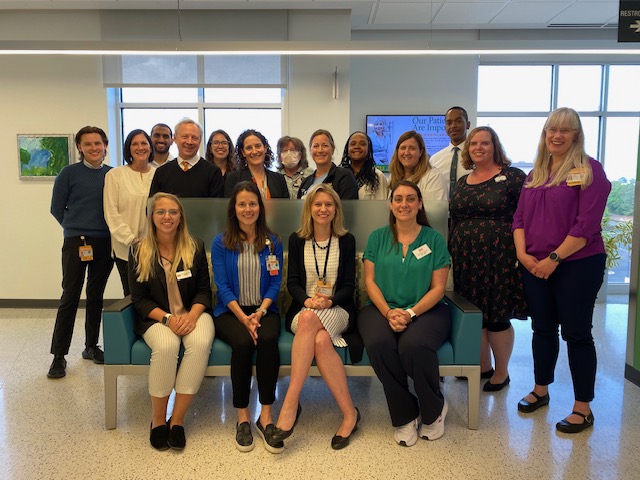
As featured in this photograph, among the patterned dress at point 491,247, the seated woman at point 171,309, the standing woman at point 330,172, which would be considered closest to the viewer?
the seated woman at point 171,309

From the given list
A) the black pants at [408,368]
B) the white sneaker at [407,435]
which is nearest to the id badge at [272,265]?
the black pants at [408,368]

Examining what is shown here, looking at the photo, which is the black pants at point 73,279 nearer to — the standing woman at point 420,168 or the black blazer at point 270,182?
the black blazer at point 270,182

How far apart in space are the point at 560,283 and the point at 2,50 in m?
4.17

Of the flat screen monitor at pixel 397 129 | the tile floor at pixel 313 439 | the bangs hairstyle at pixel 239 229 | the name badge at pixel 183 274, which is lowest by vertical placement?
the tile floor at pixel 313 439

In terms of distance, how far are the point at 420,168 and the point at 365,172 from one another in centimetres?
43

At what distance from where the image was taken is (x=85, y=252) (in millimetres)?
3453

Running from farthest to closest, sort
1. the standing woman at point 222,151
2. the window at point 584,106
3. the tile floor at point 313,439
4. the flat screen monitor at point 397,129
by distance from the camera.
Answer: the window at point 584,106
the flat screen monitor at point 397,129
the standing woman at point 222,151
the tile floor at point 313,439

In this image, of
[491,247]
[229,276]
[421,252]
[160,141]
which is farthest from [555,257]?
[160,141]

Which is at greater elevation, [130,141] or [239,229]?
[130,141]

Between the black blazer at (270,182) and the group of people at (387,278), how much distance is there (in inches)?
2.0

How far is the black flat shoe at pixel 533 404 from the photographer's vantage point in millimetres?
2863

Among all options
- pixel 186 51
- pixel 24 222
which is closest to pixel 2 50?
pixel 186 51

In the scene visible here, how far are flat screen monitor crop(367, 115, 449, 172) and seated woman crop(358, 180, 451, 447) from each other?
3.42 meters

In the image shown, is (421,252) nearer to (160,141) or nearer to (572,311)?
(572,311)
